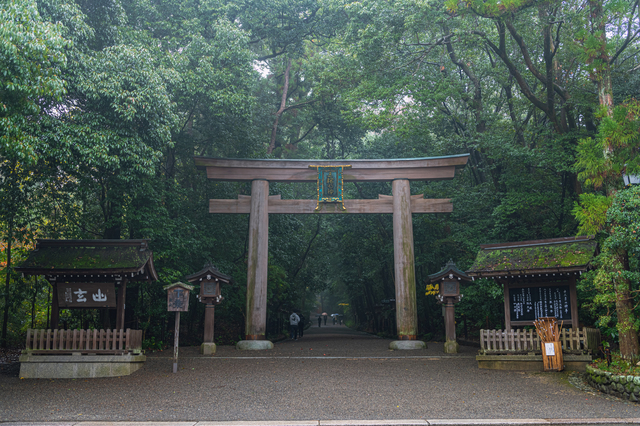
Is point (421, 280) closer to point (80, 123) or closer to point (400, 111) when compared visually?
point (400, 111)

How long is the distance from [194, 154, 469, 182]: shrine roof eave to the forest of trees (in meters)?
1.83

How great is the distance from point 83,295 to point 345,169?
8601 mm

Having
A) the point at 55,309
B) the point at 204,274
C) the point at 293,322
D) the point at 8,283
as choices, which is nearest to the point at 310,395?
the point at 204,274

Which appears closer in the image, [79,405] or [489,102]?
[79,405]

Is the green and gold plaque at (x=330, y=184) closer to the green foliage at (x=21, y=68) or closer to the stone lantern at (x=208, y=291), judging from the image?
the stone lantern at (x=208, y=291)

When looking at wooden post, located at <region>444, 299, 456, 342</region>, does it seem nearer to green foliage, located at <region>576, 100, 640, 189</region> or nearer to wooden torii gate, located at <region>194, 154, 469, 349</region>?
wooden torii gate, located at <region>194, 154, 469, 349</region>

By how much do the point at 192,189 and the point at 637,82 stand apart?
16.6 meters

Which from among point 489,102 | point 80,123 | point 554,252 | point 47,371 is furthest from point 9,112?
point 489,102

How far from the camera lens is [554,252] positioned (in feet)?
34.6

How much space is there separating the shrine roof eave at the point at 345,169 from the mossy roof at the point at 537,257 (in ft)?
12.2

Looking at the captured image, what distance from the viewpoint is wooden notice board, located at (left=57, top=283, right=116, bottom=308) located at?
34.7 ft

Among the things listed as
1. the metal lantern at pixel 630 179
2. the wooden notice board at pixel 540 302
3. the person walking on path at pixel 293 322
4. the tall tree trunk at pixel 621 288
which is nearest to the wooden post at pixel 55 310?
the person walking on path at pixel 293 322

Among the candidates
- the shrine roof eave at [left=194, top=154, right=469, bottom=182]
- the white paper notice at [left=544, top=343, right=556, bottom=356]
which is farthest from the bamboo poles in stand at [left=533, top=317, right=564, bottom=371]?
the shrine roof eave at [left=194, top=154, right=469, bottom=182]

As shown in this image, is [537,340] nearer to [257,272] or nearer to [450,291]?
[450,291]
